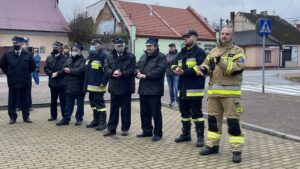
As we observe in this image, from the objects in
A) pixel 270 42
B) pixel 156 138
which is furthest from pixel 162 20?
pixel 156 138

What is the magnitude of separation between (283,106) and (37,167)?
863 cm

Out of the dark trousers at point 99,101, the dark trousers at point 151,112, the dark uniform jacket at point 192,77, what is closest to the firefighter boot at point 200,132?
the dark uniform jacket at point 192,77

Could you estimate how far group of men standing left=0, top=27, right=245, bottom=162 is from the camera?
259 inches

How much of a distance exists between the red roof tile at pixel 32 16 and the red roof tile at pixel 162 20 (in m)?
6.12

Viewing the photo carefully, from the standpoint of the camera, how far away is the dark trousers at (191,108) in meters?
7.61

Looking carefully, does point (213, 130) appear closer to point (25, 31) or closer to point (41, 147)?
point (41, 147)

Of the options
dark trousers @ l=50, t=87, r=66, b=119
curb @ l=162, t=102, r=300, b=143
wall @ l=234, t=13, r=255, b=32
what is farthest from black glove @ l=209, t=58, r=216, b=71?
wall @ l=234, t=13, r=255, b=32

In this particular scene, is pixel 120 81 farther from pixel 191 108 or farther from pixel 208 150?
pixel 208 150

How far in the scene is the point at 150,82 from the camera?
8.13 meters

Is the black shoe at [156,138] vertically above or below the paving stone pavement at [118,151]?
above

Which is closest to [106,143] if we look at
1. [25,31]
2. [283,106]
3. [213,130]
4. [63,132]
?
[63,132]

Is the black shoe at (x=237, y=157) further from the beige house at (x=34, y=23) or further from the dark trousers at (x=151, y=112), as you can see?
the beige house at (x=34, y=23)

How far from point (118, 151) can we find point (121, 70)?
194cm

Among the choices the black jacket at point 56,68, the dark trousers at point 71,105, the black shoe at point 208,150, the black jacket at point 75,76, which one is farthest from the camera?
the black jacket at point 56,68
